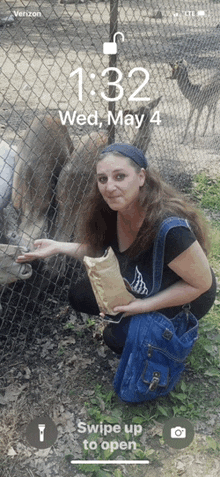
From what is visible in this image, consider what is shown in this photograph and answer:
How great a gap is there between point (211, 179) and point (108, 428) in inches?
143

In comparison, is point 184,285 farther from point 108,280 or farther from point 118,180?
point 118,180

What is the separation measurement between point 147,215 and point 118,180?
0.23m

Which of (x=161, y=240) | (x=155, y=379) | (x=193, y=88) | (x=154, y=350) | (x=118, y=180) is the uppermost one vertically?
(x=118, y=180)

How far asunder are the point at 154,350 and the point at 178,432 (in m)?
0.51

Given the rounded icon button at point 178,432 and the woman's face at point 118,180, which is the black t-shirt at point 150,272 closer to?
the woman's face at point 118,180

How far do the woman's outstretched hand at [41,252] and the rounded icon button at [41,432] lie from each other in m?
0.87

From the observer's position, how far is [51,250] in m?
2.72

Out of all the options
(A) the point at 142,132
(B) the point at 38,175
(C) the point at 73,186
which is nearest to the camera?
(C) the point at 73,186

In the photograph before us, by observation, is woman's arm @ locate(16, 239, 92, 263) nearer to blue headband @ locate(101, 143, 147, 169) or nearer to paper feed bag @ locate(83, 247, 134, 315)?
paper feed bag @ locate(83, 247, 134, 315)

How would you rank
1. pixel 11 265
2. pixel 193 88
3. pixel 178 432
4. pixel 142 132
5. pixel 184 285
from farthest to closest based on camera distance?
pixel 193 88
pixel 142 132
pixel 11 265
pixel 178 432
pixel 184 285

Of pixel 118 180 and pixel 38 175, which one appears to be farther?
pixel 38 175

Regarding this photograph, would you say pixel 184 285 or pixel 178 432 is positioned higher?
pixel 184 285

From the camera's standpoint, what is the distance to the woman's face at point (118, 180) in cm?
229

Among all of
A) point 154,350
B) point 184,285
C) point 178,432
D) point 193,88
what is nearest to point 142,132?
point 193,88
